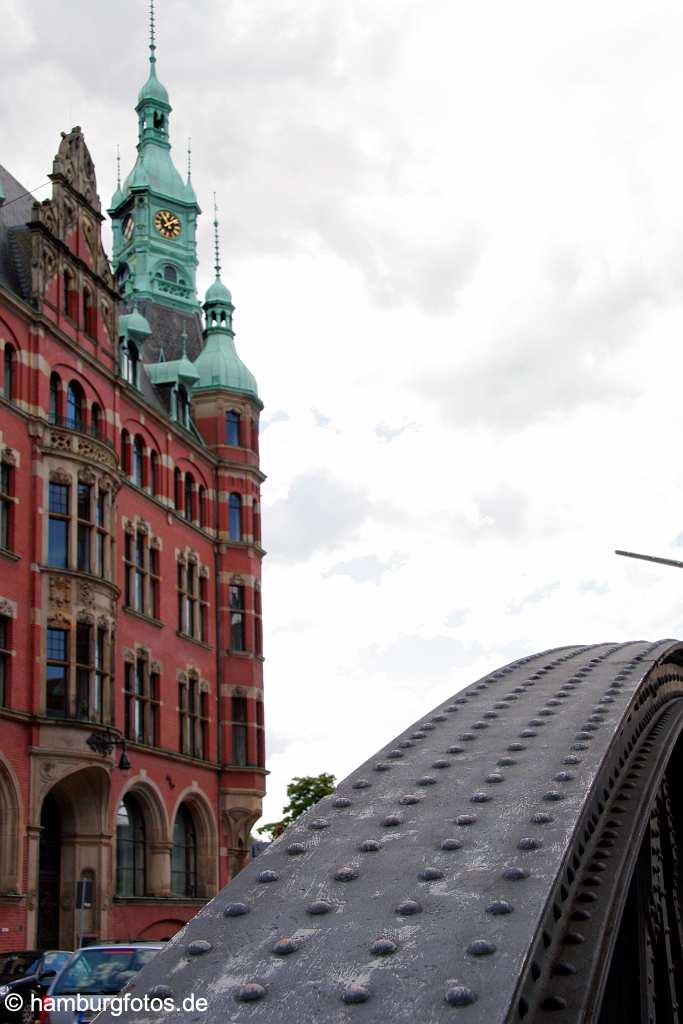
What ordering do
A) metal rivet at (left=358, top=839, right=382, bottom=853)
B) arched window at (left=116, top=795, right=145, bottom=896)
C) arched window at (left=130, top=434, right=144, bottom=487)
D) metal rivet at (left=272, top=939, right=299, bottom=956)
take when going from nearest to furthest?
metal rivet at (left=272, top=939, right=299, bottom=956) → metal rivet at (left=358, top=839, right=382, bottom=853) → arched window at (left=116, top=795, right=145, bottom=896) → arched window at (left=130, top=434, right=144, bottom=487)

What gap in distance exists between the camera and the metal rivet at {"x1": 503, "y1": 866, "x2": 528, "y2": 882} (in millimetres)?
2617

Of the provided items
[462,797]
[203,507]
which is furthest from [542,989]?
[203,507]

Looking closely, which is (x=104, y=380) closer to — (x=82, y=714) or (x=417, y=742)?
(x=82, y=714)

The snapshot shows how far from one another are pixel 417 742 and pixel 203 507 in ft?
126

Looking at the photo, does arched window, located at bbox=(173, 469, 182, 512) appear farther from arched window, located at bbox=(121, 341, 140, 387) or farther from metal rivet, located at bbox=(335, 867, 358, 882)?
metal rivet, located at bbox=(335, 867, 358, 882)

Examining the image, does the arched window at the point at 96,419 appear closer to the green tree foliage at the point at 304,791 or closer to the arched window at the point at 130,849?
the arched window at the point at 130,849

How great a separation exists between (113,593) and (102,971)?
19.5 m

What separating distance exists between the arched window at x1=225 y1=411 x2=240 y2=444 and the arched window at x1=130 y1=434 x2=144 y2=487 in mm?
6155

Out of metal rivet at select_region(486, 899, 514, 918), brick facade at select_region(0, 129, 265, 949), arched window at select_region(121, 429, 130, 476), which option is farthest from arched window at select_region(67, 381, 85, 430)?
metal rivet at select_region(486, 899, 514, 918)

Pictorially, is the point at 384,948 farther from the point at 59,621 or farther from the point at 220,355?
the point at 220,355

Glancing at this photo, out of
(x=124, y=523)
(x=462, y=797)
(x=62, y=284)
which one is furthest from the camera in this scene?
(x=124, y=523)

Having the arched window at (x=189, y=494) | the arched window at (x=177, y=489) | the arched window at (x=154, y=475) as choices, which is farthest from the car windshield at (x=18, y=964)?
the arched window at (x=189, y=494)

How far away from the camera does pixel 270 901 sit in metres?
2.75

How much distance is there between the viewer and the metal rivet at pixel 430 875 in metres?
2.68
